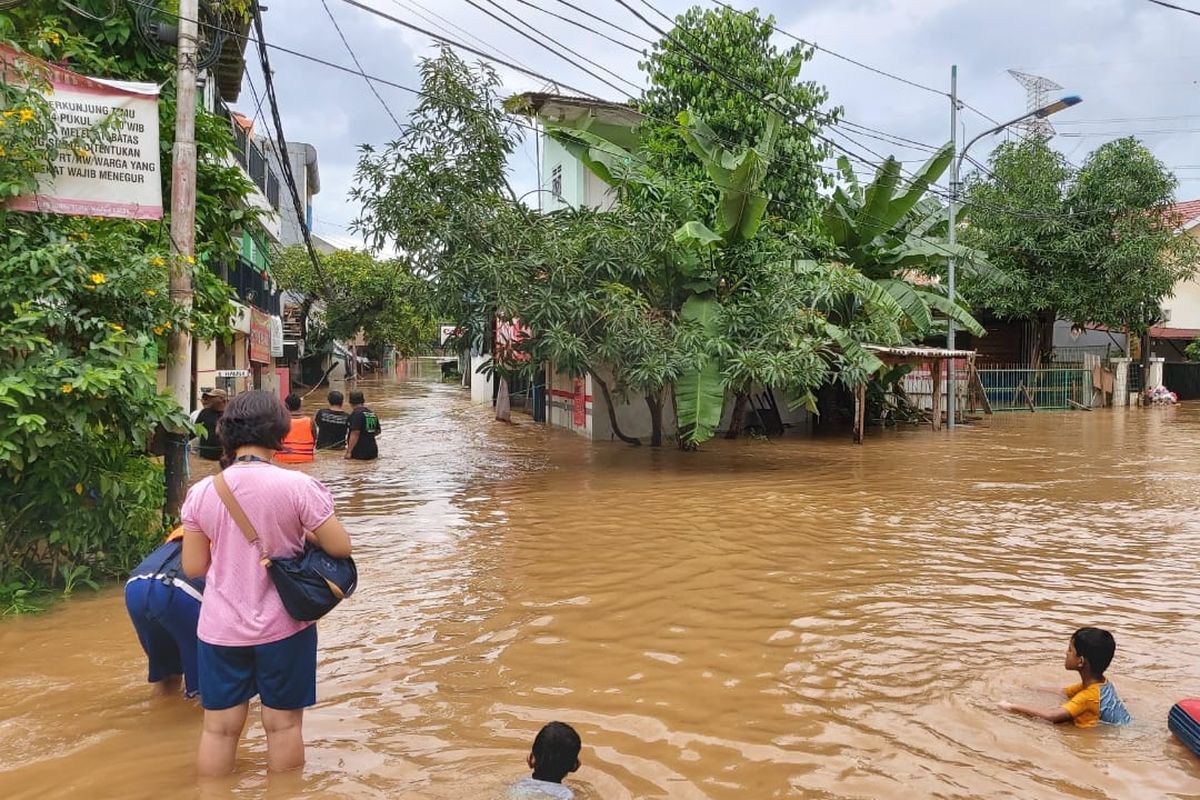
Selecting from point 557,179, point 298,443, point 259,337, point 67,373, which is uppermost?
point 557,179

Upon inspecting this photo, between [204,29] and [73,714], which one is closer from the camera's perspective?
[73,714]

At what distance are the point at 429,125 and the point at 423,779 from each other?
10676 millimetres

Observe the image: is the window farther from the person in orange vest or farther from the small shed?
the person in orange vest

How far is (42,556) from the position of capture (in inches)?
248

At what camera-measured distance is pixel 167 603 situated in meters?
4.09

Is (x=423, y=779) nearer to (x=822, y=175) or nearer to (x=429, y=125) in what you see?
(x=429, y=125)

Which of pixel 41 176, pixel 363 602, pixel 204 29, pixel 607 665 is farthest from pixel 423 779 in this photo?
pixel 204 29

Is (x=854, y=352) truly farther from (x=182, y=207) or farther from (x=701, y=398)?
(x=182, y=207)

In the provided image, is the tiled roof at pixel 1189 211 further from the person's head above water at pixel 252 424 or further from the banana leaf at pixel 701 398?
the person's head above water at pixel 252 424

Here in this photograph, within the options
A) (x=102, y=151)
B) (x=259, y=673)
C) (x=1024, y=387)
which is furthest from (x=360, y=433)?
(x=1024, y=387)

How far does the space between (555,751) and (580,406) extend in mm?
16601

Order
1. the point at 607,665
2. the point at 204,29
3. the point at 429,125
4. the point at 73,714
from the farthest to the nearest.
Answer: the point at 429,125, the point at 204,29, the point at 607,665, the point at 73,714

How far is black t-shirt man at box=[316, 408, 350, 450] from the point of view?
14203mm

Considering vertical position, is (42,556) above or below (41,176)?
below
